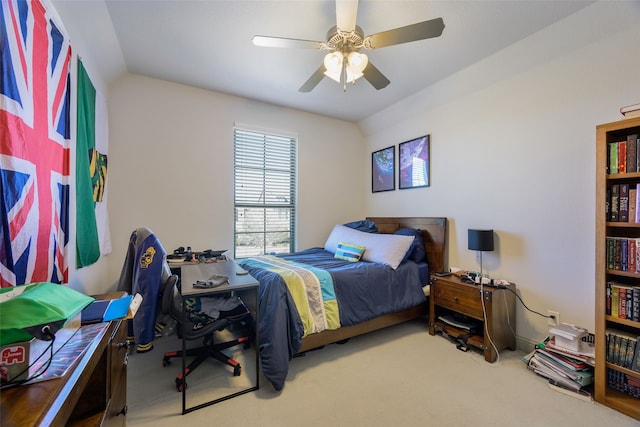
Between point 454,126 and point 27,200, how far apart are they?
140 inches

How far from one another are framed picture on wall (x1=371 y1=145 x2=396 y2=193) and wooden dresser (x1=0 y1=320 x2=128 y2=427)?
347 cm

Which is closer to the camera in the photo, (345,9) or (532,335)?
(345,9)

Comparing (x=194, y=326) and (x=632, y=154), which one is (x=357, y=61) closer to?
(x=632, y=154)

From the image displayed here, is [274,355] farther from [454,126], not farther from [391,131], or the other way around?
[391,131]

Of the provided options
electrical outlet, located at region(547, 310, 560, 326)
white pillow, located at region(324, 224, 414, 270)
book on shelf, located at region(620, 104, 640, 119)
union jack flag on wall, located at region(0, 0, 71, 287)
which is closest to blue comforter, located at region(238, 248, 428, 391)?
white pillow, located at region(324, 224, 414, 270)

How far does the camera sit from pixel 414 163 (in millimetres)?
3477

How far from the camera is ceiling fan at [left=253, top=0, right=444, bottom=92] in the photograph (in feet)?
5.27

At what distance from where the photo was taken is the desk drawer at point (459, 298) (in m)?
2.33

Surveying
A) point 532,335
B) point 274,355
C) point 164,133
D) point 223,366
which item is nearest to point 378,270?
point 274,355

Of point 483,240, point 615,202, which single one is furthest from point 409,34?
point 483,240

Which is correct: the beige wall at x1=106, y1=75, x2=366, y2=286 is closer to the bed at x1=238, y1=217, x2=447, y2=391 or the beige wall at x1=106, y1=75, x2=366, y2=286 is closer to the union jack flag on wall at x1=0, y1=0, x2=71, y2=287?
the bed at x1=238, y1=217, x2=447, y2=391

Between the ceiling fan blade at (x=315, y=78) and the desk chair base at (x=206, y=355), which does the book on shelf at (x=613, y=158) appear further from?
the desk chair base at (x=206, y=355)

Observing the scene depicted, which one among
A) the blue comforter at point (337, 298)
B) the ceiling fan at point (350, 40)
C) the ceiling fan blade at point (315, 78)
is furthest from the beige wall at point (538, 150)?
the ceiling fan blade at point (315, 78)

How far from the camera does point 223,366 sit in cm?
213
